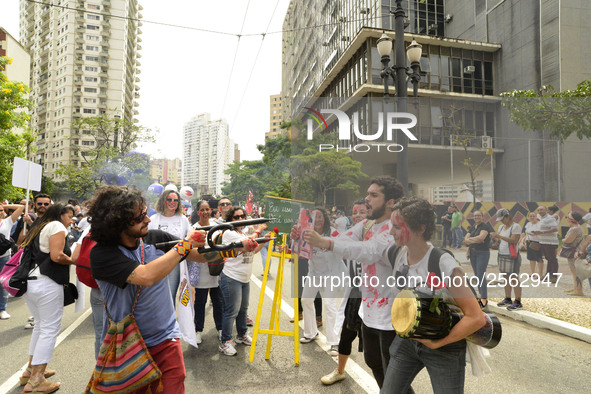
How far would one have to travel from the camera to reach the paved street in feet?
11.9

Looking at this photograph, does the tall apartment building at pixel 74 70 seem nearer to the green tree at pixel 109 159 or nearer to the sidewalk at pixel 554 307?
the green tree at pixel 109 159

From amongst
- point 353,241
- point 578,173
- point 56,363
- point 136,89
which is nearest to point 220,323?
point 56,363

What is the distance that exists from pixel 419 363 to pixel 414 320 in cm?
48

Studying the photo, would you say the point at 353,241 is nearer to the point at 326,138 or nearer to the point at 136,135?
the point at 326,138

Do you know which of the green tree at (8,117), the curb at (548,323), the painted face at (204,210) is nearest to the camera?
the curb at (548,323)

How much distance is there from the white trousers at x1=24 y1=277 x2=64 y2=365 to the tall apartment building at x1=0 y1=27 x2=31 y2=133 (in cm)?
3741

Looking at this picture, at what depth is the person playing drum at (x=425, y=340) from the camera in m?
2.07

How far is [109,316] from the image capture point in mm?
2088

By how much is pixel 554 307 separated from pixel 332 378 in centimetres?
477

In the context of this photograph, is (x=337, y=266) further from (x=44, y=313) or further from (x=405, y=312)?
(x=44, y=313)

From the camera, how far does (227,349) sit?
4457 millimetres

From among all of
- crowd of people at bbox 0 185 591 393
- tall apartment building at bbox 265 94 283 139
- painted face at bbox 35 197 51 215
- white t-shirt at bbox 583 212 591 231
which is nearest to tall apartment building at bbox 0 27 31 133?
painted face at bbox 35 197 51 215

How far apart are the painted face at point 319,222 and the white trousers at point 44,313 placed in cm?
260

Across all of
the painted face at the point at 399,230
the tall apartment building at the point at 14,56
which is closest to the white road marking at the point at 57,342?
the painted face at the point at 399,230
